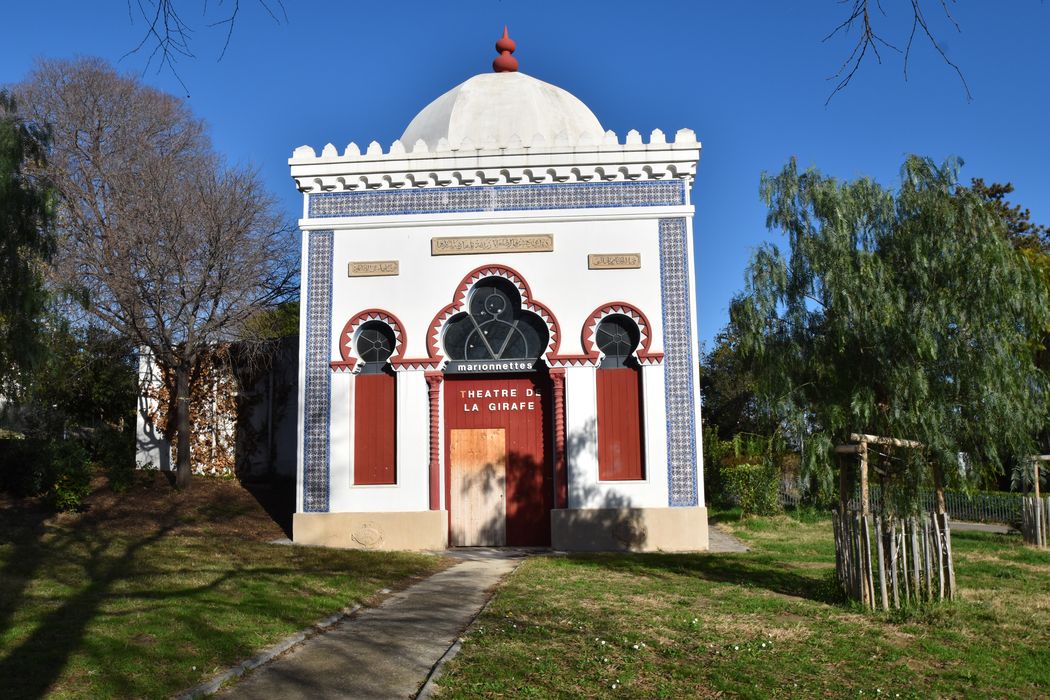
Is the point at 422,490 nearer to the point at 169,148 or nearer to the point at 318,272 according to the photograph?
the point at 318,272

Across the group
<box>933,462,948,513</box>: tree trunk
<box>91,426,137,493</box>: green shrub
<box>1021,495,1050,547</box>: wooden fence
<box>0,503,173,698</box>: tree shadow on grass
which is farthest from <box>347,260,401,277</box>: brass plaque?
<box>1021,495,1050,547</box>: wooden fence

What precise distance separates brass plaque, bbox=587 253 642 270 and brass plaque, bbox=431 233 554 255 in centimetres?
89

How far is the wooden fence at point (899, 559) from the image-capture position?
29.5 feet

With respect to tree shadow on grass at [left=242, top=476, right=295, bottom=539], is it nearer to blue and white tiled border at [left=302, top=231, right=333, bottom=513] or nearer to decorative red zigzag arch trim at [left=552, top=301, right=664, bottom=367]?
blue and white tiled border at [left=302, top=231, right=333, bottom=513]

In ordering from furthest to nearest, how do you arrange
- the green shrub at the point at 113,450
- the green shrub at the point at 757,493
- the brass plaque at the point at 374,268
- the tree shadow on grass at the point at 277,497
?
the green shrub at the point at 757,493 → the green shrub at the point at 113,450 → the tree shadow on grass at the point at 277,497 → the brass plaque at the point at 374,268

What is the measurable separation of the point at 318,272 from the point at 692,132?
282 inches

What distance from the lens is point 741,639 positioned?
7.85 metres

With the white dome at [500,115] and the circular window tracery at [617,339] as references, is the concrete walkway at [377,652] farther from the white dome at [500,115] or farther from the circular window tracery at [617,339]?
the white dome at [500,115]

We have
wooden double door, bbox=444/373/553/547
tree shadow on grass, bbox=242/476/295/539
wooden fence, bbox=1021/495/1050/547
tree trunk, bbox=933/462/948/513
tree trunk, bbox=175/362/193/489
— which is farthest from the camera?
tree trunk, bbox=175/362/193/489

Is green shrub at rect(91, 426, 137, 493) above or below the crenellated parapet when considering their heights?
below

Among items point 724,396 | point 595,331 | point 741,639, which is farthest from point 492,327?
point 724,396

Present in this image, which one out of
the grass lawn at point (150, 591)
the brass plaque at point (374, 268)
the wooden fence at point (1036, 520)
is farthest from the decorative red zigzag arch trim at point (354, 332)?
the wooden fence at point (1036, 520)

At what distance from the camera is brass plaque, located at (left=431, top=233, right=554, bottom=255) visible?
16031 millimetres

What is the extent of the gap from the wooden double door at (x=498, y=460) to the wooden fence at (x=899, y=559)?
281 inches
